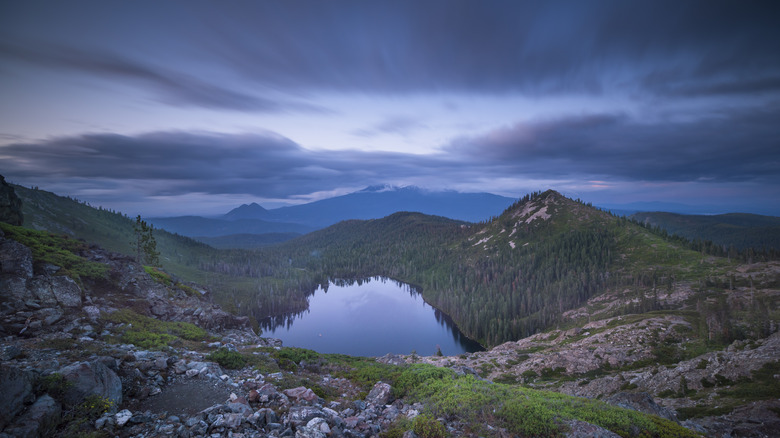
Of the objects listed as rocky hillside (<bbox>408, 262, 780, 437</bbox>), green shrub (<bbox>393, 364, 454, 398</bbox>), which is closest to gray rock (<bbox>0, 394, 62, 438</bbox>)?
green shrub (<bbox>393, 364, 454, 398</bbox>)

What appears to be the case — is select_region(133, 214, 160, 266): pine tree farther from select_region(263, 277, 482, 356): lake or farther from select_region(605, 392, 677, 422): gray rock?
select_region(605, 392, 677, 422): gray rock

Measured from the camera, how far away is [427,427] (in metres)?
13.3

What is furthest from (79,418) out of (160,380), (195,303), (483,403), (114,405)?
(195,303)

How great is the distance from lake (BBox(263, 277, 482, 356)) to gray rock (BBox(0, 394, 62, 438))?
105987 mm

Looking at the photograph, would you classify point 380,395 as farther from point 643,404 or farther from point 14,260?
point 14,260

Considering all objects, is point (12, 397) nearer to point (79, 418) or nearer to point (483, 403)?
point (79, 418)

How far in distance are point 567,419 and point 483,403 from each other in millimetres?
3867

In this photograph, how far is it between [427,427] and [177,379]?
13922 millimetres

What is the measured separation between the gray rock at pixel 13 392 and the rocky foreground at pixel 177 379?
4cm

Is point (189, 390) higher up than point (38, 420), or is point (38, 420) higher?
point (38, 420)

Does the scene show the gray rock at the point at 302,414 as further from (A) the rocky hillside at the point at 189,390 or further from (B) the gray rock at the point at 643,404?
(B) the gray rock at the point at 643,404

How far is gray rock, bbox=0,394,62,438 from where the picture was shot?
9.54m

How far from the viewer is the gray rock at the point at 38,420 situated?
9539 mm

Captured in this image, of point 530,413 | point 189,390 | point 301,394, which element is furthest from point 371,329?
point 530,413
